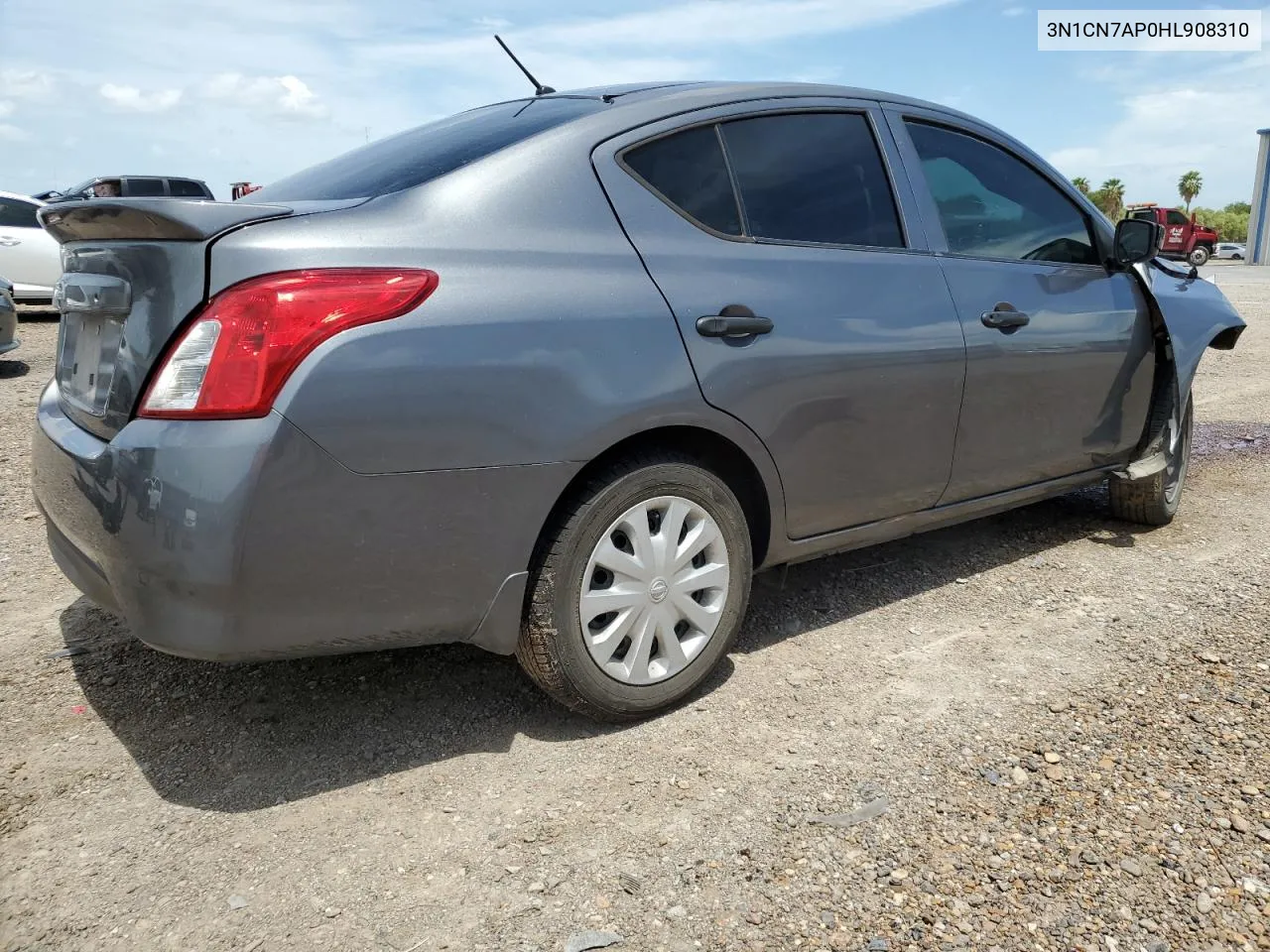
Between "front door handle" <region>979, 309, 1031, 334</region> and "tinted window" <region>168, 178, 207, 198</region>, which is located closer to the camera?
"tinted window" <region>168, 178, 207, 198</region>

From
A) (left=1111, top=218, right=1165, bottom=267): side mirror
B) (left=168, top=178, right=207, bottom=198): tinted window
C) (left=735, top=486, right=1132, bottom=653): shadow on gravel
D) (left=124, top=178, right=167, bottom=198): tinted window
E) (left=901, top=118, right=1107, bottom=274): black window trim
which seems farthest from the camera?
(left=1111, top=218, right=1165, bottom=267): side mirror

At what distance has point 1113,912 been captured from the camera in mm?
2043

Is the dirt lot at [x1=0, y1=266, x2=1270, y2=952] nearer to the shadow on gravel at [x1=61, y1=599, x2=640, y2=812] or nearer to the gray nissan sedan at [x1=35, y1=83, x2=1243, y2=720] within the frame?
the shadow on gravel at [x1=61, y1=599, x2=640, y2=812]

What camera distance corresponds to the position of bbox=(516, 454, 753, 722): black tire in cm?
253

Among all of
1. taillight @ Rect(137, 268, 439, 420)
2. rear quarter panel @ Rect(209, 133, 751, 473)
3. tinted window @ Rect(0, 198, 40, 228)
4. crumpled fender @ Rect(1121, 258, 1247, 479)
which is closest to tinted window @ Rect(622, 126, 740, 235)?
rear quarter panel @ Rect(209, 133, 751, 473)

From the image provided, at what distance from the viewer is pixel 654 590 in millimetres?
2703

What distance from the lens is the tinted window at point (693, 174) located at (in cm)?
275

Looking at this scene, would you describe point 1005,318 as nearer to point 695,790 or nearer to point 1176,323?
point 1176,323

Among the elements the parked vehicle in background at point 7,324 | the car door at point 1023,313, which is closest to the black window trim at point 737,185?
the car door at point 1023,313

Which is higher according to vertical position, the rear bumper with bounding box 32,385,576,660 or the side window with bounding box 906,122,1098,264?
the side window with bounding box 906,122,1098,264

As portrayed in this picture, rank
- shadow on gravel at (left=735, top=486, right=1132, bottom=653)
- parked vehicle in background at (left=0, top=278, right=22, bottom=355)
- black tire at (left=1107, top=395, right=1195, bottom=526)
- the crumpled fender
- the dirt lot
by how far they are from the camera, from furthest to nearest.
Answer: parked vehicle in background at (left=0, top=278, right=22, bottom=355) → black tire at (left=1107, top=395, right=1195, bottom=526) → the crumpled fender → shadow on gravel at (left=735, top=486, right=1132, bottom=653) → the dirt lot

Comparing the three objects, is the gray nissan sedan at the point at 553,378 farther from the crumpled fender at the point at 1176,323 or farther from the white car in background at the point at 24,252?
the white car in background at the point at 24,252

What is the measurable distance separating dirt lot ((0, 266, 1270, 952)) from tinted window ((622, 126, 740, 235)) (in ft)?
4.45

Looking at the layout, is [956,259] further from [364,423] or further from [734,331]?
[364,423]
